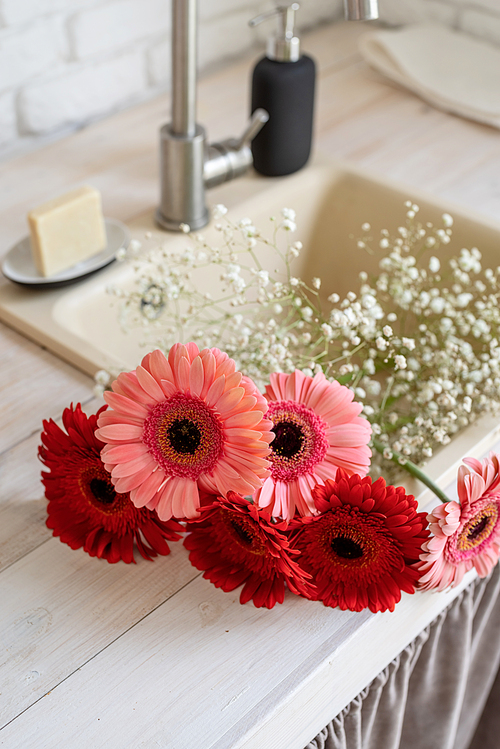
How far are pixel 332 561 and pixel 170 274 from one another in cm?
33

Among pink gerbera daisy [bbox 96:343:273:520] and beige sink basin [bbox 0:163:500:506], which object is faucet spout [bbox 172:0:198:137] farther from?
pink gerbera daisy [bbox 96:343:273:520]

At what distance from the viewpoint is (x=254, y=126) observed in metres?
Result: 0.93

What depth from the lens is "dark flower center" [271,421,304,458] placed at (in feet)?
1.63

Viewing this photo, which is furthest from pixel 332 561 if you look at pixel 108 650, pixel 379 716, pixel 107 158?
pixel 107 158

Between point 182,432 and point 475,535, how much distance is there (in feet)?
0.74

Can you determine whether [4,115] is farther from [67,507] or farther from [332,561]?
[332,561]

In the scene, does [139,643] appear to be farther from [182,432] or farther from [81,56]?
[81,56]

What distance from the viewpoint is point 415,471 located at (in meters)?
0.58

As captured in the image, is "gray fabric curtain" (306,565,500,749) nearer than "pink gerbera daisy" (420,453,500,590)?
No

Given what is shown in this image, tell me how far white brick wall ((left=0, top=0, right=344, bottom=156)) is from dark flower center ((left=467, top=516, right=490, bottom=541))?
2.98 ft

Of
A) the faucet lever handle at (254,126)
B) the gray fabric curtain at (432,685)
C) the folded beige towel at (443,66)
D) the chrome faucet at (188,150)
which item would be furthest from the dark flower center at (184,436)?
the folded beige towel at (443,66)

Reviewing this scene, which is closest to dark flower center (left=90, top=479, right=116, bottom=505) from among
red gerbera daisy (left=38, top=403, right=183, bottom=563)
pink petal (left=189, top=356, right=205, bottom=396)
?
red gerbera daisy (left=38, top=403, right=183, bottom=563)

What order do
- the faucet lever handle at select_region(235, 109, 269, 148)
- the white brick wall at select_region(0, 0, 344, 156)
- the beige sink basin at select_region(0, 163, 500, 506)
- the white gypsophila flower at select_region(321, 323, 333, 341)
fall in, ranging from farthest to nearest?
the white brick wall at select_region(0, 0, 344, 156) → the faucet lever handle at select_region(235, 109, 269, 148) → the beige sink basin at select_region(0, 163, 500, 506) → the white gypsophila flower at select_region(321, 323, 333, 341)

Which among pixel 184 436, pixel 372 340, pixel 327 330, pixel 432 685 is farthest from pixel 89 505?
pixel 432 685
